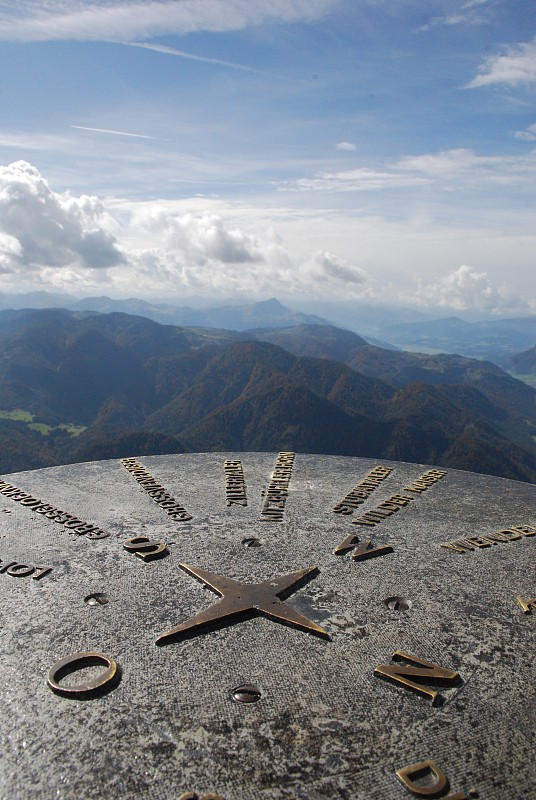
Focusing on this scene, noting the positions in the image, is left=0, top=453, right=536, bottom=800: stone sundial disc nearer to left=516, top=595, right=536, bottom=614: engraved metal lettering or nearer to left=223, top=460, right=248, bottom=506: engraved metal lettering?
left=516, top=595, right=536, bottom=614: engraved metal lettering

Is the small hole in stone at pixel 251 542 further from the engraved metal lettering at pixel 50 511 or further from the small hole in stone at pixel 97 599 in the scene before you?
the small hole in stone at pixel 97 599

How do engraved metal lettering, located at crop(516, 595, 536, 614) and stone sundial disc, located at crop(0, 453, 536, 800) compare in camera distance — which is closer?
stone sundial disc, located at crop(0, 453, 536, 800)

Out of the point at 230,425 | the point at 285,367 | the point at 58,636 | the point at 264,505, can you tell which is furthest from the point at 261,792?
the point at 285,367

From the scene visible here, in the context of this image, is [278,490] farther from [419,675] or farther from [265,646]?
[419,675]

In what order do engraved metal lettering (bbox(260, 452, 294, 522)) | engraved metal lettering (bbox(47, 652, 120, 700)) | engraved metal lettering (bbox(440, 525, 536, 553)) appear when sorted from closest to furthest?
1. engraved metal lettering (bbox(47, 652, 120, 700))
2. engraved metal lettering (bbox(440, 525, 536, 553))
3. engraved metal lettering (bbox(260, 452, 294, 522))

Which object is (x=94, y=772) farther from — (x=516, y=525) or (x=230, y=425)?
(x=230, y=425)

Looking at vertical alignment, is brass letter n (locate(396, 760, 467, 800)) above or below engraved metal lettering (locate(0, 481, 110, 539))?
above

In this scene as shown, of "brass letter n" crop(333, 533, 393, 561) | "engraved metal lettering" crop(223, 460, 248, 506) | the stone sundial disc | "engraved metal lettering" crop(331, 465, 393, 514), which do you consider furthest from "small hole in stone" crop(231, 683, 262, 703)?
"engraved metal lettering" crop(223, 460, 248, 506)

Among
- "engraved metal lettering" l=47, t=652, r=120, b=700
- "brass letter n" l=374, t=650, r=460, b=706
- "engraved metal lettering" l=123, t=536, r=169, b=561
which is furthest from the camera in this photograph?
"engraved metal lettering" l=123, t=536, r=169, b=561
